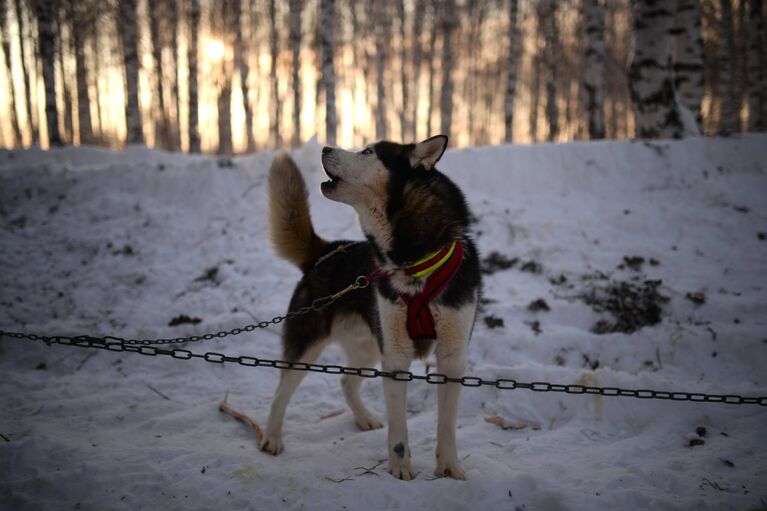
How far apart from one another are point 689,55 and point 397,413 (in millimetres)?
10804

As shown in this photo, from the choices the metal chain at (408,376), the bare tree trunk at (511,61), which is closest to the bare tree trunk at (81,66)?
the bare tree trunk at (511,61)

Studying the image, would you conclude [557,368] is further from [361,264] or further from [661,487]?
[361,264]

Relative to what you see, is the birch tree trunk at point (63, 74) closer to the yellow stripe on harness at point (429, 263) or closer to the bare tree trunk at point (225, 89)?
the bare tree trunk at point (225, 89)

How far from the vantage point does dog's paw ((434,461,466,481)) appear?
2.62m

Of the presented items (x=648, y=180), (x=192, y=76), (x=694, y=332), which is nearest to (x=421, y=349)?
(x=694, y=332)

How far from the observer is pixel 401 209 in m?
2.61

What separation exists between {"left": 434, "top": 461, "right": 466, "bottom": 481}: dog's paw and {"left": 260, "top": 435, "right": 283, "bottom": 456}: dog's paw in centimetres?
125

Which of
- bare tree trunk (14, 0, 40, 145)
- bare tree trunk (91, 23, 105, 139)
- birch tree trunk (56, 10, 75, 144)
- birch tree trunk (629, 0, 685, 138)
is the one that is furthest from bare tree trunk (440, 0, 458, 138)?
bare tree trunk (14, 0, 40, 145)

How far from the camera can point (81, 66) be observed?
19109 mm

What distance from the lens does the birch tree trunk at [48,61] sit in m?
11.9

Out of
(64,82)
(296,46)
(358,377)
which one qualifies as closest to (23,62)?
(64,82)

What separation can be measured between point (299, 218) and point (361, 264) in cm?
68

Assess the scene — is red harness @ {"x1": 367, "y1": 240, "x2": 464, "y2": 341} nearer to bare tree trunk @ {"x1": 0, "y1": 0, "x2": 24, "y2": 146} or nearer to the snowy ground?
the snowy ground

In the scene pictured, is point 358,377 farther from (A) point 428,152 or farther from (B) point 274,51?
(B) point 274,51
